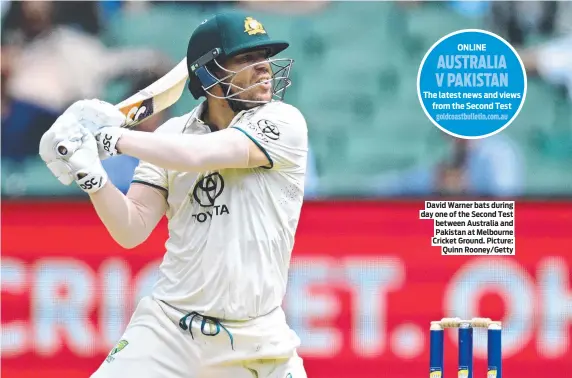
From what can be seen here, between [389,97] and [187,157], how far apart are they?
8.68ft

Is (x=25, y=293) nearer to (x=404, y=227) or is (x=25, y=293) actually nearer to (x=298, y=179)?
(x=404, y=227)

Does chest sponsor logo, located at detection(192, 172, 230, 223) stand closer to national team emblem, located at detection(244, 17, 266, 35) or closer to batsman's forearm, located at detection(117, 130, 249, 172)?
batsman's forearm, located at detection(117, 130, 249, 172)

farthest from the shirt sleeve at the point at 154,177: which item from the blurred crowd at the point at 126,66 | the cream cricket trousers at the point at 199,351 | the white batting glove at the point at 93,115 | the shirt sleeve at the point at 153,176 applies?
the blurred crowd at the point at 126,66

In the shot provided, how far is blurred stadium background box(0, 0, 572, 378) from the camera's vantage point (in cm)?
525

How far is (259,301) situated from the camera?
9.68ft

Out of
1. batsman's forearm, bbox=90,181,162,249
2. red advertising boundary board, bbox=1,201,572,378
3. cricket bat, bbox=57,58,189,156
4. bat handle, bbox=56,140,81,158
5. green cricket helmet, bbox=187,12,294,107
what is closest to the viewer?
bat handle, bbox=56,140,81,158

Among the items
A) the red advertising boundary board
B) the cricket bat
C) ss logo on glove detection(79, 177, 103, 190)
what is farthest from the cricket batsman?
the red advertising boundary board

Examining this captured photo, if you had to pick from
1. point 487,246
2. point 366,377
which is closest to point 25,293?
point 366,377

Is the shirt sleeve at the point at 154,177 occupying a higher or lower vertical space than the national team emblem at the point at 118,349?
higher

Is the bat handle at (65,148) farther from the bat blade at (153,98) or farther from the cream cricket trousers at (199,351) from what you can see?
the cream cricket trousers at (199,351)

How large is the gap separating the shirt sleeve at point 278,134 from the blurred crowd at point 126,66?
2.18 m

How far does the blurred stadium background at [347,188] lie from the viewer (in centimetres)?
525

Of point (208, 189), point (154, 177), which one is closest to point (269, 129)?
point (208, 189)

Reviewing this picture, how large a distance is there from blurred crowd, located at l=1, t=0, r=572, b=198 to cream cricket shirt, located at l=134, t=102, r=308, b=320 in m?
2.22
